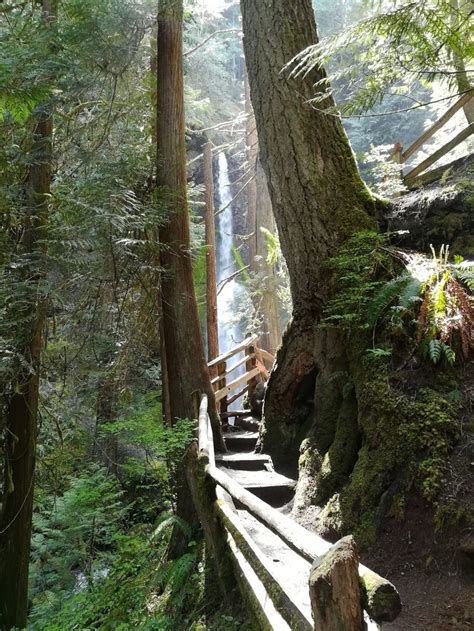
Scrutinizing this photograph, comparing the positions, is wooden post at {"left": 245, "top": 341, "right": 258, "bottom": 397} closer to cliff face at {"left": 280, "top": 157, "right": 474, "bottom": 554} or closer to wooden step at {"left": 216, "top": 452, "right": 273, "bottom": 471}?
wooden step at {"left": 216, "top": 452, "right": 273, "bottom": 471}

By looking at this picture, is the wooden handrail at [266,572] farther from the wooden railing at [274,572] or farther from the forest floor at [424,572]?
the forest floor at [424,572]

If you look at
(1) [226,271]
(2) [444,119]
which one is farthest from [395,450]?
(1) [226,271]

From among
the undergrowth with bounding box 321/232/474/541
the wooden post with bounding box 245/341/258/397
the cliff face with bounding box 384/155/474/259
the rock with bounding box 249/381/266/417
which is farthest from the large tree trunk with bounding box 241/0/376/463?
the wooden post with bounding box 245/341/258/397

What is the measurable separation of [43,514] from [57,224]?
5.04 meters

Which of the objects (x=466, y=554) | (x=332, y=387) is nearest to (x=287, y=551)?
(x=466, y=554)

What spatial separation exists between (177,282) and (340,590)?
6.01 m

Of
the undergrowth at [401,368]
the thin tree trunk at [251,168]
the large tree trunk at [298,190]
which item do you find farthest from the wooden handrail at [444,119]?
the thin tree trunk at [251,168]

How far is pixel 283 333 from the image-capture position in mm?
6805

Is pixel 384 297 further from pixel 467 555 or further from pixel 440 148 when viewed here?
pixel 440 148

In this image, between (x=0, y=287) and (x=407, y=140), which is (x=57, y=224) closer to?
(x=0, y=287)

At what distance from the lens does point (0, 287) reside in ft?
17.5

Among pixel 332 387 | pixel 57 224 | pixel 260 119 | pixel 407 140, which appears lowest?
pixel 332 387

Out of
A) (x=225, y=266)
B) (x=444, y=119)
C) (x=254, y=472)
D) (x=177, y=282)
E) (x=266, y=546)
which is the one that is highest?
(x=225, y=266)

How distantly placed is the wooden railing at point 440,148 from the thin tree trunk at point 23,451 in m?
5.42
